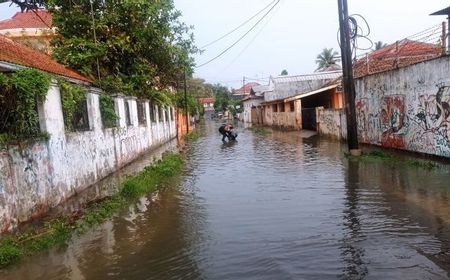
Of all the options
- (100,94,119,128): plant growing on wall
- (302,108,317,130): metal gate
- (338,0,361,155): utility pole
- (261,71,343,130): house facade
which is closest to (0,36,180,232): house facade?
(100,94,119,128): plant growing on wall

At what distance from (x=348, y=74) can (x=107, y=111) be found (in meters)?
8.89

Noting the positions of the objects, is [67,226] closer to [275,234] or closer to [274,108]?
[275,234]

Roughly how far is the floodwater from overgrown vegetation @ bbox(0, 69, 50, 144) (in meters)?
2.55

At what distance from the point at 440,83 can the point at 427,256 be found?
9.07 meters

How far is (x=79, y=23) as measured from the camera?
2052cm

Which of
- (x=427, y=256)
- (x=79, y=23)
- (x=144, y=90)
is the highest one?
(x=79, y=23)

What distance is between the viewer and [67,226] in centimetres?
803

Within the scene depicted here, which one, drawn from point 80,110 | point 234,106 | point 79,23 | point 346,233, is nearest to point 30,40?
point 79,23

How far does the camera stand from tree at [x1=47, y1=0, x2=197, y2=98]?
1955 cm

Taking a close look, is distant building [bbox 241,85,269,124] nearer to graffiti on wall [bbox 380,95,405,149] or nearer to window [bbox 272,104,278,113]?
window [bbox 272,104,278,113]

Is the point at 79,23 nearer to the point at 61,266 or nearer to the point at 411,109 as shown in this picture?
the point at 411,109

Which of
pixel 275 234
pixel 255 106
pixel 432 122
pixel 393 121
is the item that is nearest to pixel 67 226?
pixel 275 234

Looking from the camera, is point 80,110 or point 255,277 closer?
point 255,277

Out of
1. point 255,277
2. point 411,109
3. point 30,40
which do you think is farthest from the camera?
point 30,40
